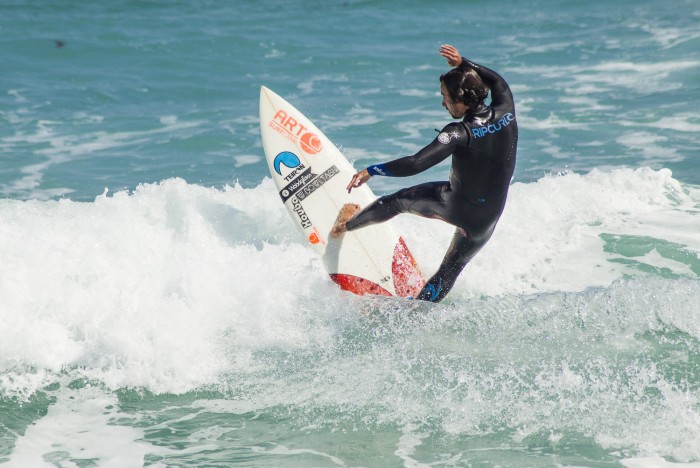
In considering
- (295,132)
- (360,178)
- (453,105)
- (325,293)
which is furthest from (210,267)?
(453,105)

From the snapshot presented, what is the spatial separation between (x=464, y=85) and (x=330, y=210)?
1838 mm

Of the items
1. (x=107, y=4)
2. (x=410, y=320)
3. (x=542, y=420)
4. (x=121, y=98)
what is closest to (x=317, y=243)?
(x=410, y=320)

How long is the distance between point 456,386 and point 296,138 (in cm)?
275

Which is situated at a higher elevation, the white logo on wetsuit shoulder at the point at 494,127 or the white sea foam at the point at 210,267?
the white logo on wetsuit shoulder at the point at 494,127

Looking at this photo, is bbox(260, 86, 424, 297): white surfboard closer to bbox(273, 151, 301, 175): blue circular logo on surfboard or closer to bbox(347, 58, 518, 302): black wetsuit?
bbox(273, 151, 301, 175): blue circular logo on surfboard

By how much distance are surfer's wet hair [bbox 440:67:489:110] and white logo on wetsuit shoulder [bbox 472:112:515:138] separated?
164mm

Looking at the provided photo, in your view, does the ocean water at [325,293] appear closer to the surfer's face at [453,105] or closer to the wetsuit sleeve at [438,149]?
the wetsuit sleeve at [438,149]

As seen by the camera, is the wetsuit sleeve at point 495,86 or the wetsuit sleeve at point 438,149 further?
the wetsuit sleeve at point 495,86

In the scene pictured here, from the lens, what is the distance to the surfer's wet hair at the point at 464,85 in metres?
5.66

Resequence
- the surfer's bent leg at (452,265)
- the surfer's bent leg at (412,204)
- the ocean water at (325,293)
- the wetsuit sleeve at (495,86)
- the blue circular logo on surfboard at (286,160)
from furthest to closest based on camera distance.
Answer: the blue circular logo on surfboard at (286,160)
the surfer's bent leg at (452,265)
the surfer's bent leg at (412,204)
the wetsuit sleeve at (495,86)
the ocean water at (325,293)

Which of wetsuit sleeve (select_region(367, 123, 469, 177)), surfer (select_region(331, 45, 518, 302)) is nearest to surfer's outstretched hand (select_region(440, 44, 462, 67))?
surfer (select_region(331, 45, 518, 302))

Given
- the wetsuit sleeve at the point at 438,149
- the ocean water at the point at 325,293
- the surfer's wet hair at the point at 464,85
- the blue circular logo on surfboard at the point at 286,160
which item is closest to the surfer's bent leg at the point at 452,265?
the ocean water at the point at 325,293

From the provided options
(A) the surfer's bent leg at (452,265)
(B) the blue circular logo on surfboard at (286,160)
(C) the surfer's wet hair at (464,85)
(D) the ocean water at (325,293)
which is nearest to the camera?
(D) the ocean water at (325,293)

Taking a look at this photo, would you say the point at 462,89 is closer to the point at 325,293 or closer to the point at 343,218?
the point at 343,218
